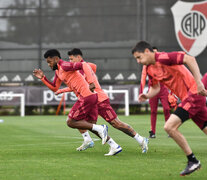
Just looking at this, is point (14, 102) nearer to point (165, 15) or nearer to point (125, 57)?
point (125, 57)

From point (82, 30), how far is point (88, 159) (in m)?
20.2

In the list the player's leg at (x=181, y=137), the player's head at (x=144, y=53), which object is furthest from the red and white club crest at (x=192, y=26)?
the player's leg at (x=181, y=137)

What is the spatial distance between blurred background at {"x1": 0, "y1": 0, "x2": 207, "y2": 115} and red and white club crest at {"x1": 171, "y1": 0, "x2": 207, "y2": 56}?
1.18ft

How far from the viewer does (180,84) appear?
873cm

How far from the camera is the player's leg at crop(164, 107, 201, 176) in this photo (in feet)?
26.3

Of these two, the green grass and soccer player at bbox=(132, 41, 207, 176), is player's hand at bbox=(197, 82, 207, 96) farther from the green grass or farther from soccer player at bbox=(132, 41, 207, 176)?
Result: the green grass

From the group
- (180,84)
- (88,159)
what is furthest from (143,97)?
(88,159)

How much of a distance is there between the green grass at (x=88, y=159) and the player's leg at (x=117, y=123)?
239 millimetres

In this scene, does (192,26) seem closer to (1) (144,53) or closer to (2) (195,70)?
(1) (144,53)

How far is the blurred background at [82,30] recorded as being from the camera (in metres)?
30.0

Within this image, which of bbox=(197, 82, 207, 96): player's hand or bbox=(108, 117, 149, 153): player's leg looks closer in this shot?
bbox=(197, 82, 207, 96): player's hand

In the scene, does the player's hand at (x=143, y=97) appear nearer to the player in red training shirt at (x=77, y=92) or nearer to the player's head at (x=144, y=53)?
the player's head at (x=144, y=53)

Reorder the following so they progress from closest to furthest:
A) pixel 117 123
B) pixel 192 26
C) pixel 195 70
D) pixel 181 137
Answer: pixel 195 70, pixel 181 137, pixel 117 123, pixel 192 26

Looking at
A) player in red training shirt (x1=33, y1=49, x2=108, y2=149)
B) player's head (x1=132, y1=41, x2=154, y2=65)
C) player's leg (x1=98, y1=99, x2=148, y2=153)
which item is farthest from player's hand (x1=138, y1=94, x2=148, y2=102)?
player's leg (x1=98, y1=99, x2=148, y2=153)
